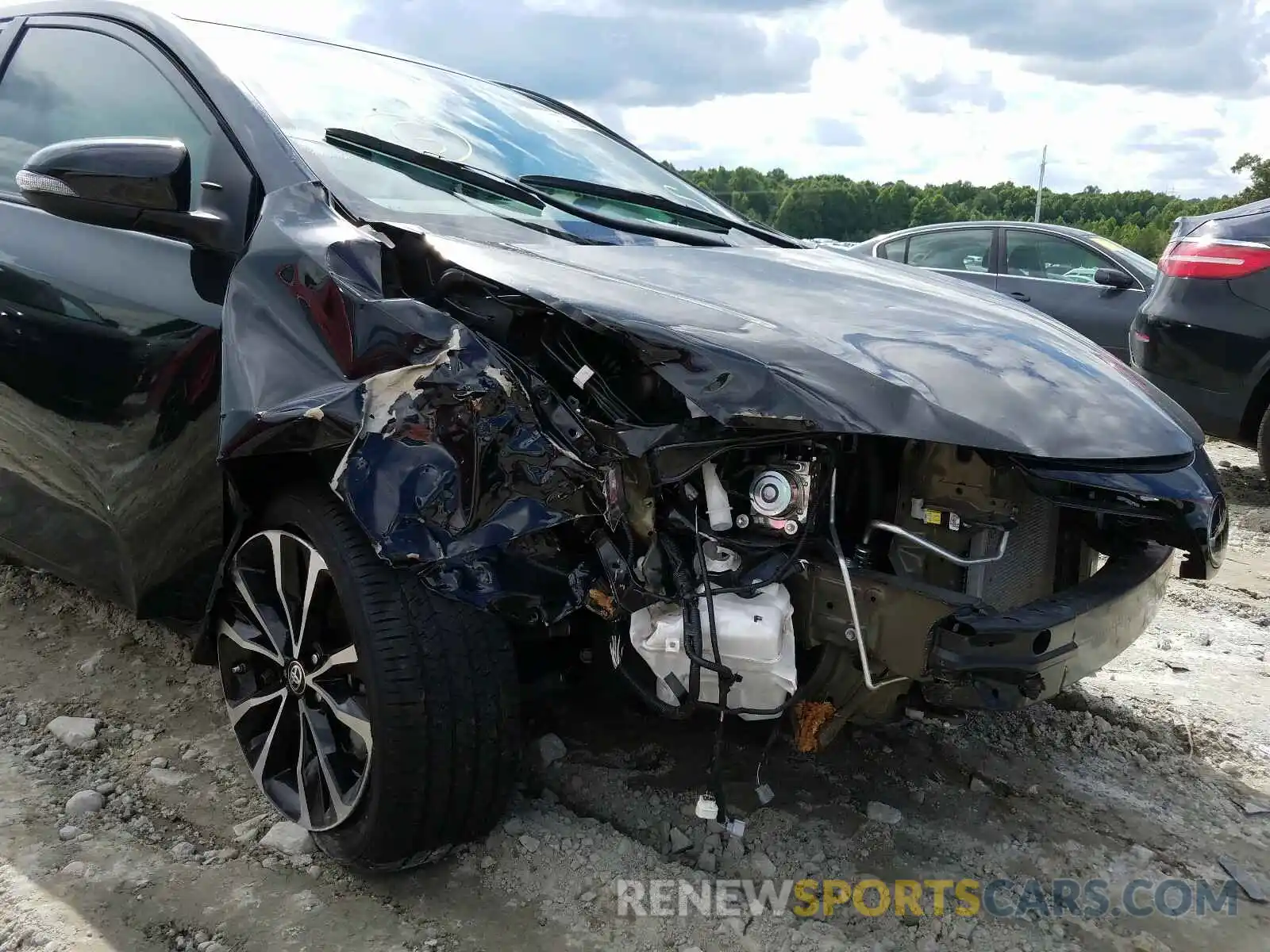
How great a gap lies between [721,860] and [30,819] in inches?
59.9

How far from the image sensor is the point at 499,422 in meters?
1.85

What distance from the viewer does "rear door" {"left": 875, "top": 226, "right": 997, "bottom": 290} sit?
25.6 feet

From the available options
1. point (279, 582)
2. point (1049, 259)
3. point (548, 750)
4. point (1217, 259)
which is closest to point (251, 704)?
point (279, 582)

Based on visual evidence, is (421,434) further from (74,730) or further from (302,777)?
(74,730)

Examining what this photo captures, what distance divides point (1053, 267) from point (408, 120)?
6110 mm

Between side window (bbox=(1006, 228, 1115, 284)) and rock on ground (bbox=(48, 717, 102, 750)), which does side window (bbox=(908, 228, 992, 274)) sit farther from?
rock on ground (bbox=(48, 717, 102, 750))

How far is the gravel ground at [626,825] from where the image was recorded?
202 centimetres

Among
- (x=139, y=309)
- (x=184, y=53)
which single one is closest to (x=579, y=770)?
(x=139, y=309)

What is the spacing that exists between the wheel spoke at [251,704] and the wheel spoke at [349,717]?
16cm

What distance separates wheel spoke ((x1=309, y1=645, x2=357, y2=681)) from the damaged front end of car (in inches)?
8.7

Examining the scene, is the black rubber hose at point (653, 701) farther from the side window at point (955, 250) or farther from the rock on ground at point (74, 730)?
the side window at point (955, 250)

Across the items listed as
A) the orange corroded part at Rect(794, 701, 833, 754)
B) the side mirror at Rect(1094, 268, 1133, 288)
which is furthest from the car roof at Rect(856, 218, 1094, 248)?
the orange corroded part at Rect(794, 701, 833, 754)

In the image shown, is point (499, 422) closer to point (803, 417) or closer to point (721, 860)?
point (803, 417)

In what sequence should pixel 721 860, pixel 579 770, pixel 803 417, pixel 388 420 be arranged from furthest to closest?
pixel 579 770
pixel 721 860
pixel 388 420
pixel 803 417
